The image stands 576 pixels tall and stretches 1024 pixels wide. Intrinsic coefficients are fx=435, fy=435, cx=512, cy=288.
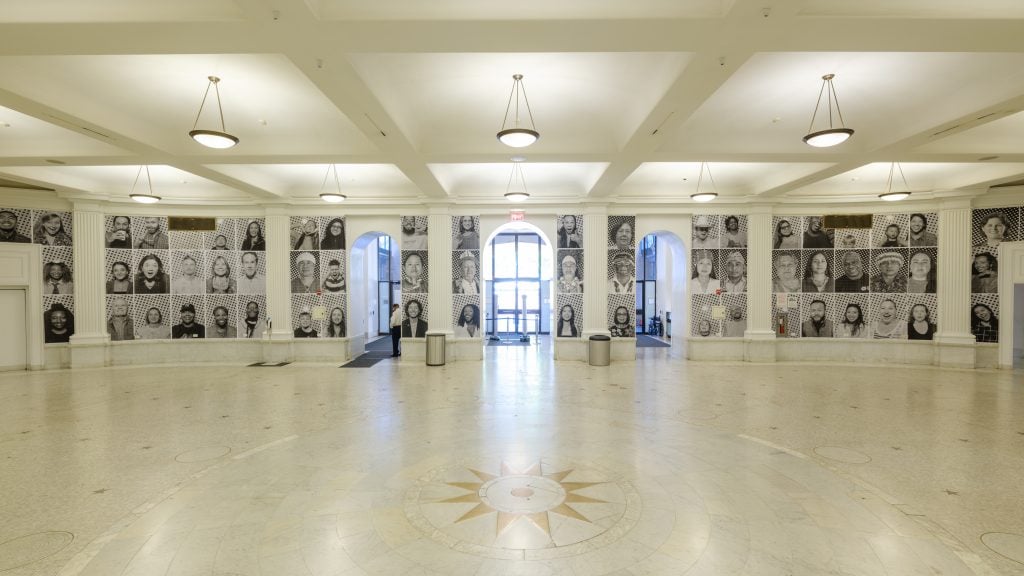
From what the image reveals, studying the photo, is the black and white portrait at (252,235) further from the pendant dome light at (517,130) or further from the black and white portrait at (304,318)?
the pendant dome light at (517,130)

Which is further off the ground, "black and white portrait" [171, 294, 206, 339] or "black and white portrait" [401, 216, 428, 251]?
"black and white portrait" [401, 216, 428, 251]

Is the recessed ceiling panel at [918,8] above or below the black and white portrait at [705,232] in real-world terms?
above

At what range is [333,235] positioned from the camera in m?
14.0

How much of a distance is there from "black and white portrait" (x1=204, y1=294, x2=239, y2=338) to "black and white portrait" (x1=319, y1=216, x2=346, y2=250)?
3.31 meters

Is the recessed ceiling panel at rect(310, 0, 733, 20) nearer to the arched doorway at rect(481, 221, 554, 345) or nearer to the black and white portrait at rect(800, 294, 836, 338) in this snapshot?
the black and white portrait at rect(800, 294, 836, 338)

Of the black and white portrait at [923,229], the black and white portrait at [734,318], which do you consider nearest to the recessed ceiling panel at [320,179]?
the black and white portrait at [734,318]

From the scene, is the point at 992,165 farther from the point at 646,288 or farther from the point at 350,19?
the point at 350,19

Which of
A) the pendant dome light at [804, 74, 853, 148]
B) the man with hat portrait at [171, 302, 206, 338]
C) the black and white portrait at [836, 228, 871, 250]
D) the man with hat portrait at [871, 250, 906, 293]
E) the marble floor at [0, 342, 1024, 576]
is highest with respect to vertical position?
the pendant dome light at [804, 74, 853, 148]

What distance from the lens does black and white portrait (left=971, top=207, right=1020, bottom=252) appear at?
12359 mm

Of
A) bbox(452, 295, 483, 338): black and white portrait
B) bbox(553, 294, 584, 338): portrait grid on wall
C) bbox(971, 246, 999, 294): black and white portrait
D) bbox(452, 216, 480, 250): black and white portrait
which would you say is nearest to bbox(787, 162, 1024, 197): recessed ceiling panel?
bbox(971, 246, 999, 294): black and white portrait

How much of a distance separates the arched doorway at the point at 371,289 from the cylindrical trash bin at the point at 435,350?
9.84 feet

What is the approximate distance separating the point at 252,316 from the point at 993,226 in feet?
73.5

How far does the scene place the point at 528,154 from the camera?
361 inches

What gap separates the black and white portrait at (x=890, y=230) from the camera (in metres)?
13.3
